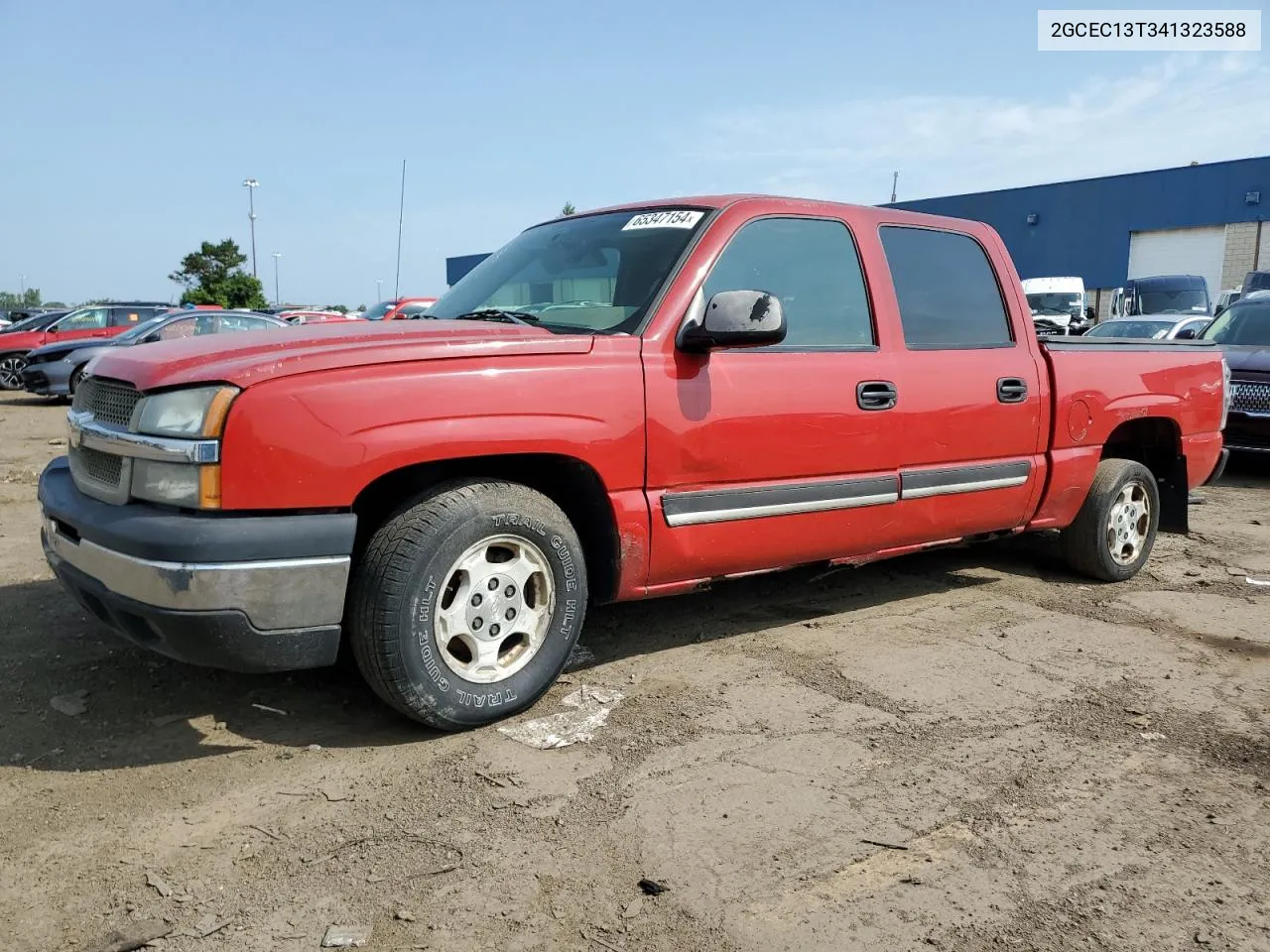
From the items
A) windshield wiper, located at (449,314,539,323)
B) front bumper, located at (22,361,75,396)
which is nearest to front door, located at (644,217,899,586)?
windshield wiper, located at (449,314,539,323)

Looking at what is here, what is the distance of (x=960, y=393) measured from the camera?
14.4 feet

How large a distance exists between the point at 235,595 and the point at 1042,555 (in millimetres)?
4610

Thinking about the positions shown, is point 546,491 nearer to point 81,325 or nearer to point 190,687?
point 190,687

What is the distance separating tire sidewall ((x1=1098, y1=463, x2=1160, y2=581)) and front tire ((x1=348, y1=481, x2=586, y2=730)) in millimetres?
3166

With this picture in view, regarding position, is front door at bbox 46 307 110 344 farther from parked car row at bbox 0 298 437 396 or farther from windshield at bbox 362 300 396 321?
windshield at bbox 362 300 396 321

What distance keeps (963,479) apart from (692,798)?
7.35 ft

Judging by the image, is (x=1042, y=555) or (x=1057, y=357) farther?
(x=1042, y=555)

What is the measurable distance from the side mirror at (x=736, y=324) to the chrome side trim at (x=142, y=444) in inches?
62.4

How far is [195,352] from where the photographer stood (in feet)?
10.2

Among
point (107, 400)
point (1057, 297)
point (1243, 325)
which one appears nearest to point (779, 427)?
point (107, 400)

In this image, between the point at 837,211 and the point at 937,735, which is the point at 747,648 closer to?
the point at 937,735

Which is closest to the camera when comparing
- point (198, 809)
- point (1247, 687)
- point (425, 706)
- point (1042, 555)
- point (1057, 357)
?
point (198, 809)

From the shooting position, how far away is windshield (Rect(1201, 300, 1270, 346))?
9914mm

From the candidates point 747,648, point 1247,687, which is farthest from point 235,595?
point 1247,687
